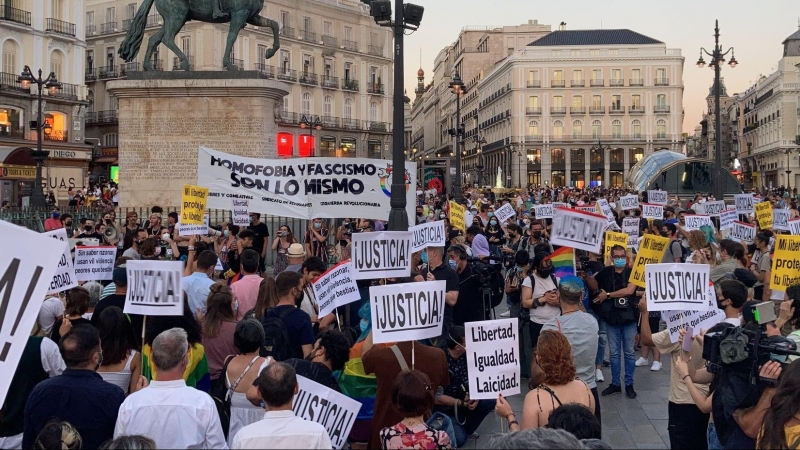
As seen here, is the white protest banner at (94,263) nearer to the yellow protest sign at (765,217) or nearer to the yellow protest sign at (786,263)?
the yellow protest sign at (786,263)

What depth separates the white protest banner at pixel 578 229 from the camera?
27.5 feet

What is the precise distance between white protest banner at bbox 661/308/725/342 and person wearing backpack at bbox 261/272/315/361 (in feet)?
8.84

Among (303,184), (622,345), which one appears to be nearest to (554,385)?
(622,345)

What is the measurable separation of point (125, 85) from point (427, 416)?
13095mm

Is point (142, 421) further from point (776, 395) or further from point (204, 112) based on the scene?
point (204, 112)

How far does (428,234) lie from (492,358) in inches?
199

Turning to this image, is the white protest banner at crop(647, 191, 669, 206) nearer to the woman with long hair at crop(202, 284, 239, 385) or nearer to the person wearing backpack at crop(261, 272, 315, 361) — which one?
the person wearing backpack at crop(261, 272, 315, 361)

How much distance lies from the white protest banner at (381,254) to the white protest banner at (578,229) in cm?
164

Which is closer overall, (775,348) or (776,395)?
(776,395)

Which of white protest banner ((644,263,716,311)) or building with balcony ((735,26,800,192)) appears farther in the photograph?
building with balcony ((735,26,800,192))

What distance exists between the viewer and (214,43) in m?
55.6

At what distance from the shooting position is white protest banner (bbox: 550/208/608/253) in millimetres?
8391

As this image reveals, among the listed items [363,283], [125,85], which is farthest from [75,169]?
[363,283]

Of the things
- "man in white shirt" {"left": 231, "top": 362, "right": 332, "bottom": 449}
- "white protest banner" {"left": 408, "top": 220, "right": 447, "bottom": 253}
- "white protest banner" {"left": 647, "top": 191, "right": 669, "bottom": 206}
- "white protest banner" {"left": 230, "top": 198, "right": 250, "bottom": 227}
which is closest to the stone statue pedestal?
"white protest banner" {"left": 230, "top": 198, "right": 250, "bottom": 227}
